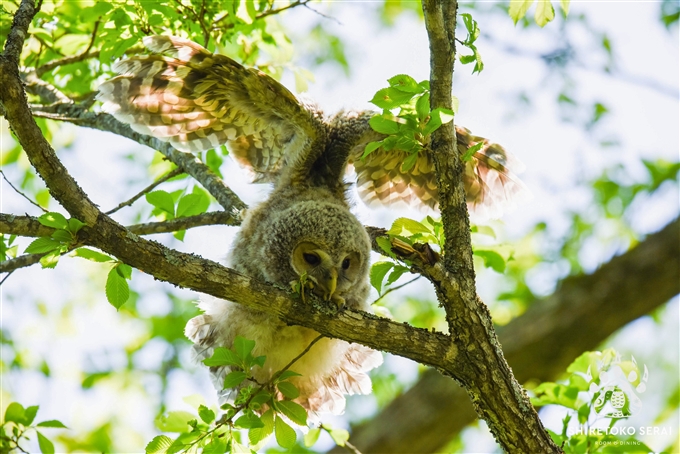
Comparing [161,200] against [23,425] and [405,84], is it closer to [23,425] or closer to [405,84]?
[23,425]

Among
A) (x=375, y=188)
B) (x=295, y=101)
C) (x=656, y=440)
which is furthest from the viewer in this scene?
(x=656, y=440)

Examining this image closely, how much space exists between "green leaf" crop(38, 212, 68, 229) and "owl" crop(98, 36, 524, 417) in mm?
983

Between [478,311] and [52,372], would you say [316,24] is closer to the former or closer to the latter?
[52,372]

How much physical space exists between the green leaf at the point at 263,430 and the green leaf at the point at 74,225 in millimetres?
1001

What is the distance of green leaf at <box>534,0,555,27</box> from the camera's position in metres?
2.85

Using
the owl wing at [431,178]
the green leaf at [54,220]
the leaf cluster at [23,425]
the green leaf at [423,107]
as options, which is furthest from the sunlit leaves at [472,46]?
the leaf cluster at [23,425]

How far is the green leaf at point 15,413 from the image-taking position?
288 cm

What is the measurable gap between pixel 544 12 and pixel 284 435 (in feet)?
6.92

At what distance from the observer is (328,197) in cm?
350

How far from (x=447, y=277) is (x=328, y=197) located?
126 cm

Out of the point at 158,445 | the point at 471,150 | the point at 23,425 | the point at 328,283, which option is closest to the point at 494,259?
the point at 328,283

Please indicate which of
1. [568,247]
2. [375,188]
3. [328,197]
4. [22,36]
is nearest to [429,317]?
[568,247]

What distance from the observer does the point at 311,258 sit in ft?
9.92

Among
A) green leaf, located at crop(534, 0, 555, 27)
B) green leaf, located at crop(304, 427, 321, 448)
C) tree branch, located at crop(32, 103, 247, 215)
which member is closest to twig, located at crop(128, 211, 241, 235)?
tree branch, located at crop(32, 103, 247, 215)
